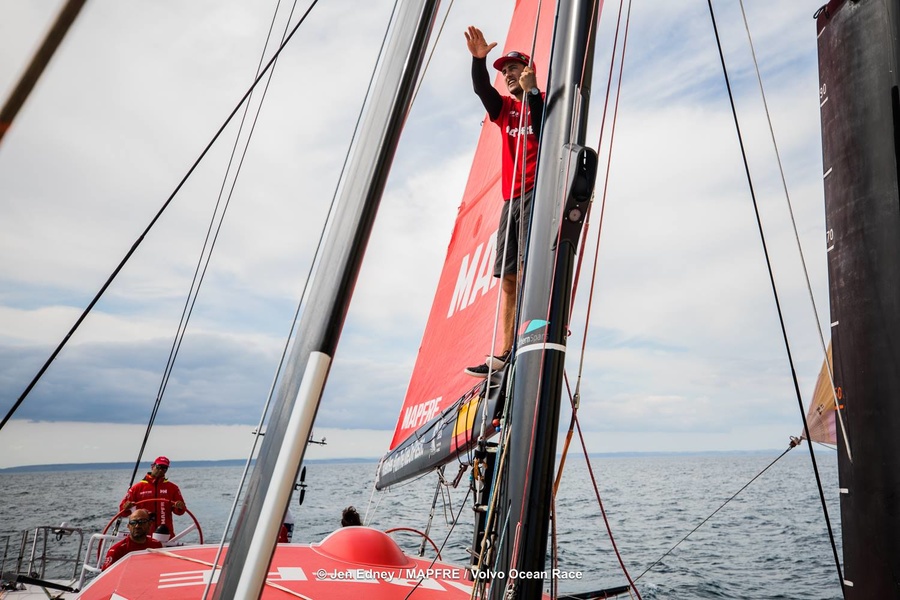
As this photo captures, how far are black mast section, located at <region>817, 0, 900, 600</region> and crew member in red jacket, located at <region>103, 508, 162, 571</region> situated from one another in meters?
5.38

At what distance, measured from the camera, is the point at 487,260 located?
4.82 metres

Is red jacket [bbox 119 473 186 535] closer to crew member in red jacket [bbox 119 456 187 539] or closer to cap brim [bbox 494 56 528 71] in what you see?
crew member in red jacket [bbox 119 456 187 539]

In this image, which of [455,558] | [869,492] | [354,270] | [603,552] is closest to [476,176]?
[869,492]

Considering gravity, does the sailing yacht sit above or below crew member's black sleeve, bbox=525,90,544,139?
below

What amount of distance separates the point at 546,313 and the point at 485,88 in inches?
67.2

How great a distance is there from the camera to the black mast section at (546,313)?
194 centimetres

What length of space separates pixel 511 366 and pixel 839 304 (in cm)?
149

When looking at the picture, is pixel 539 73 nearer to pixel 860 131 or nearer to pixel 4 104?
pixel 860 131

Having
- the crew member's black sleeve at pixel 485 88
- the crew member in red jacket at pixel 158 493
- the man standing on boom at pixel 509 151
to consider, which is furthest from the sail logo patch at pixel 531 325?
the crew member in red jacket at pixel 158 493

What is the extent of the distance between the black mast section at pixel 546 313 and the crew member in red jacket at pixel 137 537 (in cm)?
458

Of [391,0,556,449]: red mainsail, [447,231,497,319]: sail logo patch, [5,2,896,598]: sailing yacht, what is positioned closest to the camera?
[5,2,896,598]: sailing yacht

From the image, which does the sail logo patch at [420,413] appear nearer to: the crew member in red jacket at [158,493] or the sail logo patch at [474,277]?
the sail logo patch at [474,277]

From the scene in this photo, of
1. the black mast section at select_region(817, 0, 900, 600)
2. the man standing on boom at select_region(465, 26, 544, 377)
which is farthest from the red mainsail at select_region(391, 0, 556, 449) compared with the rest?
the black mast section at select_region(817, 0, 900, 600)

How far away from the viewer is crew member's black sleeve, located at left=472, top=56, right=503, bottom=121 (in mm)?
3213
